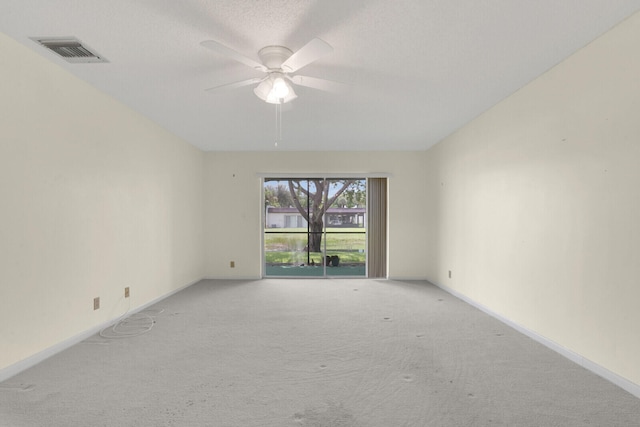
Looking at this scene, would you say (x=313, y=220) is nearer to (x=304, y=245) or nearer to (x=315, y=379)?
(x=304, y=245)

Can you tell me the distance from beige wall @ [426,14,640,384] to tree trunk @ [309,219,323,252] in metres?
3.19

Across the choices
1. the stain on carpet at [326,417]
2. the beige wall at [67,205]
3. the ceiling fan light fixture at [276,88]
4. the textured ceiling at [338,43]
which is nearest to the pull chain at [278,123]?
the textured ceiling at [338,43]

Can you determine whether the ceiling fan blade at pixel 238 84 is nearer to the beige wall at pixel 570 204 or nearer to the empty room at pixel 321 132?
the empty room at pixel 321 132

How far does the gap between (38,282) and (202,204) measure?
3461mm

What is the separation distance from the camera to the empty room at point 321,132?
6.48 feet

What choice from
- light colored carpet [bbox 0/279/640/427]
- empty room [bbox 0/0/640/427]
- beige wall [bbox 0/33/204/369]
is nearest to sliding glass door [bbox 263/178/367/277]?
empty room [bbox 0/0/640/427]

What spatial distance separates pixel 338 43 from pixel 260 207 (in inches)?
156

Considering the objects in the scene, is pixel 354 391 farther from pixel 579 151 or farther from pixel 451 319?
pixel 579 151

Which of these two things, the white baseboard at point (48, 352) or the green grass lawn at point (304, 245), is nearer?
the white baseboard at point (48, 352)

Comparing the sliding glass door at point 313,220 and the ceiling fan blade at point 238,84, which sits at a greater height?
the ceiling fan blade at point 238,84

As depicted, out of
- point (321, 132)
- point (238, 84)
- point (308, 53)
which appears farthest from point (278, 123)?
point (308, 53)

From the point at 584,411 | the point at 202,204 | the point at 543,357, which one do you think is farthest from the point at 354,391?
the point at 202,204

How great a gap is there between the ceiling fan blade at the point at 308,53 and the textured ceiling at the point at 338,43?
16cm

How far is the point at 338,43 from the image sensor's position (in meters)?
2.31
